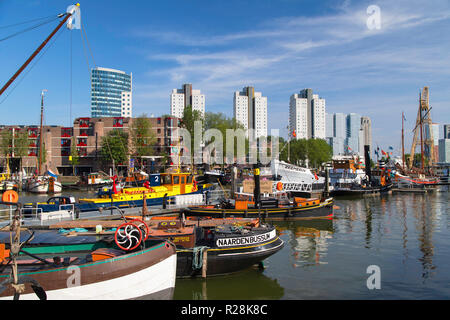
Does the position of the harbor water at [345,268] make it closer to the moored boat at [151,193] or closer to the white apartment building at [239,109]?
the moored boat at [151,193]

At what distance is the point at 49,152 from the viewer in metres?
78.1

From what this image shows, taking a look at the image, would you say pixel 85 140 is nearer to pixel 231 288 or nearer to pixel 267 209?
pixel 267 209

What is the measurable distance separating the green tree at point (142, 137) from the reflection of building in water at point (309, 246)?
5432 centimetres

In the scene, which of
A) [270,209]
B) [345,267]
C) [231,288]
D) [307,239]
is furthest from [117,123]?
[345,267]

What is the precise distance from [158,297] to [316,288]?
5.84 m

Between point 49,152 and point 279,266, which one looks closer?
point 279,266

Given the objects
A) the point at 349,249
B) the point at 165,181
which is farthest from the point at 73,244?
the point at 165,181

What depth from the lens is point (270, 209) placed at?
24.2 m

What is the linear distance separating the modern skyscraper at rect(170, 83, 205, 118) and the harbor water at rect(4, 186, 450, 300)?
16772 centimetres

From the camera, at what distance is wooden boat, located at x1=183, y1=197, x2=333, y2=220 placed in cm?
2353

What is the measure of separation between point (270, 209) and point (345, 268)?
34.9ft

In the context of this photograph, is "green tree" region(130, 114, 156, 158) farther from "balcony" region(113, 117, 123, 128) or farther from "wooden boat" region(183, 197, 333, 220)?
"wooden boat" region(183, 197, 333, 220)

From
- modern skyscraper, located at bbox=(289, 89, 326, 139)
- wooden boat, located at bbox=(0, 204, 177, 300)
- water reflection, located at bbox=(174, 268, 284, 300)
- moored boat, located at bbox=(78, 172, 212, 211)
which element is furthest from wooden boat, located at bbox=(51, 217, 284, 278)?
modern skyscraper, located at bbox=(289, 89, 326, 139)
